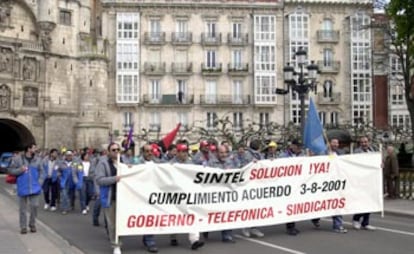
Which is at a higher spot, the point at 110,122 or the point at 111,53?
the point at 111,53

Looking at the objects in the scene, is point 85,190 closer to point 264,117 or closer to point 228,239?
point 228,239

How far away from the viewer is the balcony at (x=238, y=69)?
55.8m

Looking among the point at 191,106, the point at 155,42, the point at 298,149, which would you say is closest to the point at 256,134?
the point at 191,106

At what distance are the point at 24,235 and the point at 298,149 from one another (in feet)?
21.2

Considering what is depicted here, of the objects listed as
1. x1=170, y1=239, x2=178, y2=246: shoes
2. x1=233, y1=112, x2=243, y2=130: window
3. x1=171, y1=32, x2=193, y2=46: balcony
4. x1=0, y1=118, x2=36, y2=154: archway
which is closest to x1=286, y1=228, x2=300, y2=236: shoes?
x1=170, y1=239, x2=178, y2=246: shoes

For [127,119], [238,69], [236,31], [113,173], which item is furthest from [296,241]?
[236,31]

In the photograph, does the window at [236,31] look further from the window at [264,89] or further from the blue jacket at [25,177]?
the blue jacket at [25,177]

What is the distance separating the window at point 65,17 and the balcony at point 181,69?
31.5 ft

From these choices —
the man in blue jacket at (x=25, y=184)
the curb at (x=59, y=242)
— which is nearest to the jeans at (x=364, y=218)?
the curb at (x=59, y=242)

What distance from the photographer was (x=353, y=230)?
12.7 meters

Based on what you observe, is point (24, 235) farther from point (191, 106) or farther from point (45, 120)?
point (191, 106)

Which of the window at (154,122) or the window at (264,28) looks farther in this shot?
the window at (264,28)

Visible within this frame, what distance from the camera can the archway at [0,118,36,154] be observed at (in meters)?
50.1

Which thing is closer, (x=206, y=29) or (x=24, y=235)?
(x=24, y=235)
